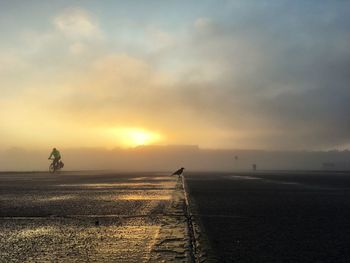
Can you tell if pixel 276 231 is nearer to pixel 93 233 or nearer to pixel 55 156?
pixel 93 233

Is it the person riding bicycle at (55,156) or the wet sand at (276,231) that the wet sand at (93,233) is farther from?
the person riding bicycle at (55,156)

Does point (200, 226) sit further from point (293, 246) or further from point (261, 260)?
point (261, 260)

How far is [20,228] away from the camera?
796 centimetres

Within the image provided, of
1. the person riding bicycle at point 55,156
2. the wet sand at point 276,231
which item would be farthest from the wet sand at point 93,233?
the person riding bicycle at point 55,156

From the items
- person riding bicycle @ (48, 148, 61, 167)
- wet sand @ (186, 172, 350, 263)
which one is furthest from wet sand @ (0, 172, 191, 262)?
person riding bicycle @ (48, 148, 61, 167)

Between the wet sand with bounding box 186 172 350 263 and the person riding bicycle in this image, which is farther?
the person riding bicycle

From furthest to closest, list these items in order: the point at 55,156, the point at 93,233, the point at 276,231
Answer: the point at 55,156
the point at 276,231
the point at 93,233

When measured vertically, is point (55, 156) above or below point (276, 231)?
above

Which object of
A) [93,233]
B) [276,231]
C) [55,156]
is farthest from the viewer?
[55,156]

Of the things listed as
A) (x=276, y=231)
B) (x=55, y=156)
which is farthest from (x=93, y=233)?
(x=55, y=156)

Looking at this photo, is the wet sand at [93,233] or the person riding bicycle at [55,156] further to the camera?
the person riding bicycle at [55,156]

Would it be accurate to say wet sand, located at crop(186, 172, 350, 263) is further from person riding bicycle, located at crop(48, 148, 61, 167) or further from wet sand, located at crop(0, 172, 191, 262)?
person riding bicycle, located at crop(48, 148, 61, 167)

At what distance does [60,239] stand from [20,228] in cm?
159

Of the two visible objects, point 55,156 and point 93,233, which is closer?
point 93,233
